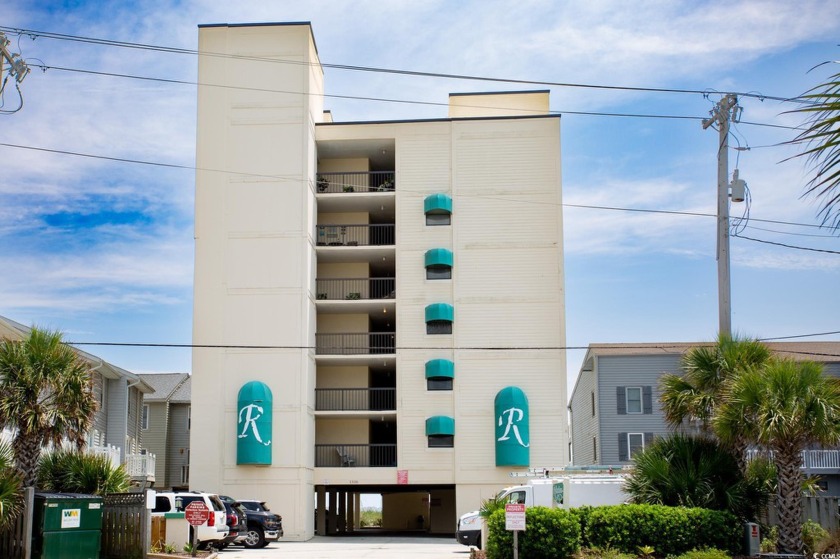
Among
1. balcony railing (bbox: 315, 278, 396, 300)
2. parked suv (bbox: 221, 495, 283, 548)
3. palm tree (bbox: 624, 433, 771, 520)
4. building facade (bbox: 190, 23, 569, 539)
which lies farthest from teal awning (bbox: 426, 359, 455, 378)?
palm tree (bbox: 624, 433, 771, 520)

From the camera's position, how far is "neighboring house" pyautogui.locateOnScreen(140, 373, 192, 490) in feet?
206

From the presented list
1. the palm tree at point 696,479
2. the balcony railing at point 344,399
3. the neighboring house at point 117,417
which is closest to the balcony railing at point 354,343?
the balcony railing at point 344,399

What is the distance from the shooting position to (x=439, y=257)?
165 ft

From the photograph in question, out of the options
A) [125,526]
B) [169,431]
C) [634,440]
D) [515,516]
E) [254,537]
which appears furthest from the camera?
[169,431]

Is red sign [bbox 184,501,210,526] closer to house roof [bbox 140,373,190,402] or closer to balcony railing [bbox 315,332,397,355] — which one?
balcony railing [bbox 315,332,397,355]

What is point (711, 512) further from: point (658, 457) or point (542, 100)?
point (542, 100)

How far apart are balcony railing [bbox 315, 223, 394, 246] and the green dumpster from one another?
29429 millimetres

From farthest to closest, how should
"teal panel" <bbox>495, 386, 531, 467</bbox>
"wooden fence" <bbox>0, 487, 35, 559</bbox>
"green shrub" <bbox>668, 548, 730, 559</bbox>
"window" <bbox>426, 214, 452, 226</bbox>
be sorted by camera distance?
"window" <bbox>426, 214, 452, 226</bbox> → "teal panel" <bbox>495, 386, 531, 467</bbox> → "green shrub" <bbox>668, 548, 730, 559</bbox> → "wooden fence" <bbox>0, 487, 35, 559</bbox>

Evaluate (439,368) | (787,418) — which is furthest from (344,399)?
(787,418)

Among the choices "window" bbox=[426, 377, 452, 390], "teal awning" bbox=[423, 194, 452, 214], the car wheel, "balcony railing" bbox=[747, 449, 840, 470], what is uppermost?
"teal awning" bbox=[423, 194, 452, 214]

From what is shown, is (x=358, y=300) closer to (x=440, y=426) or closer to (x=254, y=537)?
(x=440, y=426)

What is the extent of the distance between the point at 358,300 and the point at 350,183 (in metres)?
6.56

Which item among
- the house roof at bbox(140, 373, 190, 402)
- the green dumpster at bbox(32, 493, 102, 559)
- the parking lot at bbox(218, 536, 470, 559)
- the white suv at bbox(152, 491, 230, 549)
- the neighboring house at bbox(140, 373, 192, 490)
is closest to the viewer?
the green dumpster at bbox(32, 493, 102, 559)

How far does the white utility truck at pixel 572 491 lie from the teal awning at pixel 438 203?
19.9 meters
